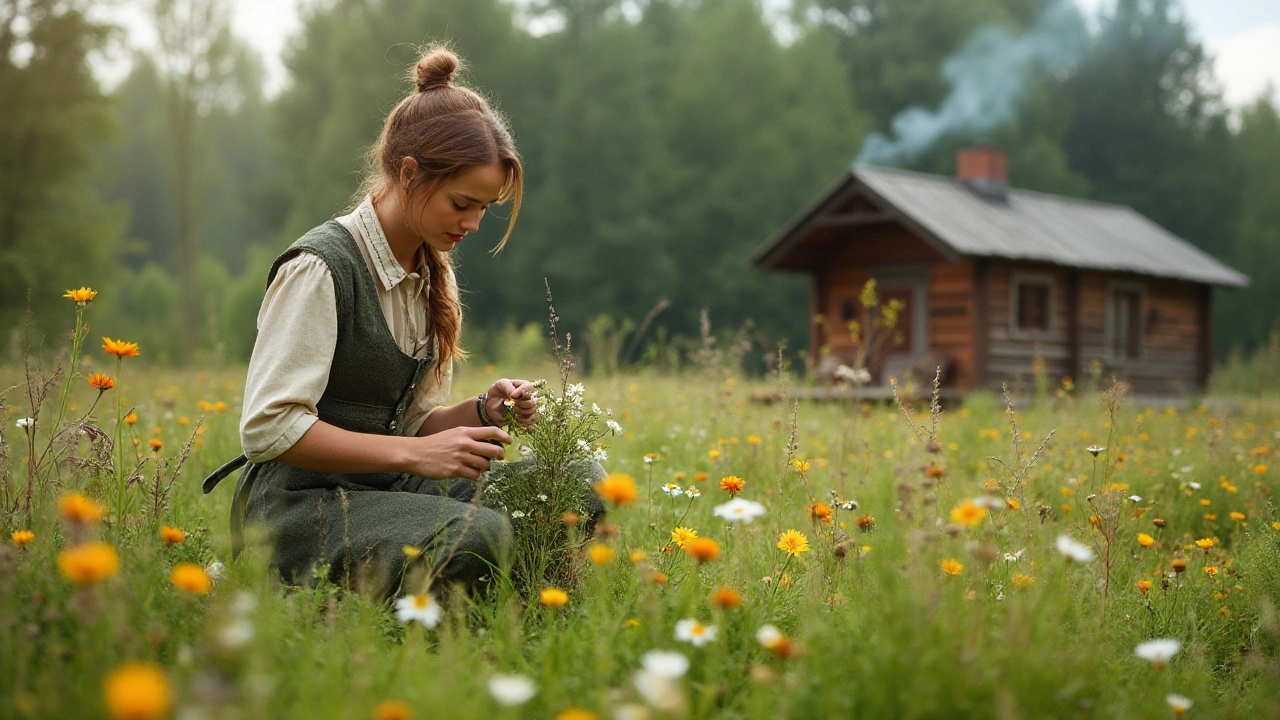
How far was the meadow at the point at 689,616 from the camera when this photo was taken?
4.79ft

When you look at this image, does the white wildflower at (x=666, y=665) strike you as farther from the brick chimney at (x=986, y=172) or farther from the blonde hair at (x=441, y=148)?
the brick chimney at (x=986, y=172)

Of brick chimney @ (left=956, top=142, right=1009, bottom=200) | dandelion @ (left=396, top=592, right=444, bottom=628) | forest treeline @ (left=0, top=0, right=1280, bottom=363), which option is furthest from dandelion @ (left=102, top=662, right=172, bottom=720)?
forest treeline @ (left=0, top=0, right=1280, bottom=363)

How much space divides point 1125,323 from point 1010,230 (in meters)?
3.08

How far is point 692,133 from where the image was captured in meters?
26.5

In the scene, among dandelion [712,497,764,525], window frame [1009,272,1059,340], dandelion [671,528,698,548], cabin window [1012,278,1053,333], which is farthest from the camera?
cabin window [1012,278,1053,333]

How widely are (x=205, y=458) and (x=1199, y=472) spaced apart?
4249 millimetres

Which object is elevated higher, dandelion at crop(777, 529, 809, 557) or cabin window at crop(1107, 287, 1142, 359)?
cabin window at crop(1107, 287, 1142, 359)

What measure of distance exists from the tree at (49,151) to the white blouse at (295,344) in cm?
1315

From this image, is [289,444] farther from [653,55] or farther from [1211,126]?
[1211,126]

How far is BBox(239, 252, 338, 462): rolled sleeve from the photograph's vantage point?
2291 millimetres

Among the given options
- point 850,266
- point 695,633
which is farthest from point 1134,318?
point 695,633

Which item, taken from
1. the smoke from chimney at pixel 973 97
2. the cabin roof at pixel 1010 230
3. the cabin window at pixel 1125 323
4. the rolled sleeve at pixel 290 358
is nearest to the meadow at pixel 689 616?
the rolled sleeve at pixel 290 358

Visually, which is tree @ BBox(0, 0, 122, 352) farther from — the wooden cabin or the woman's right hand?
the woman's right hand

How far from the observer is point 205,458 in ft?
13.7
